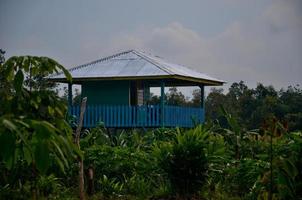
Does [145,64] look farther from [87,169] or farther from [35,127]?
[35,127]

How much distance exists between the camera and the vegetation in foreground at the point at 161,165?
273 cm

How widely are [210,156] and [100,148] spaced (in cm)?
205

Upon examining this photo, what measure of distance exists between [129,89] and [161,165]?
9488 millimetres

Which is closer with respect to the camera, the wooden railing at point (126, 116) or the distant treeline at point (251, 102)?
the wooden railing at point (126, 116)

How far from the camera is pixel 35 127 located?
169 cm

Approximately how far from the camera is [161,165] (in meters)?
6.60

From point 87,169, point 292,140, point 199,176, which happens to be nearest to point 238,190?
point 199,176

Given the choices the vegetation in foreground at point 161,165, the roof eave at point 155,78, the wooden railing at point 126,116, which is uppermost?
the roof eave at point 155,78

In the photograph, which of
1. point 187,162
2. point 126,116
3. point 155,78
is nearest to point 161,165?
point 187,162

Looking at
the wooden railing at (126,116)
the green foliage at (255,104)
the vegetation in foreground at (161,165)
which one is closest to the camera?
the vegetation in foreground at (161,165)

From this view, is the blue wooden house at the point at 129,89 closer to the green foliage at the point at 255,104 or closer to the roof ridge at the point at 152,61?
the roof ridge at the point at 152,61

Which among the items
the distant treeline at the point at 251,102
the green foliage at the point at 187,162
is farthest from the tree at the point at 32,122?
the distant treeline at the point at 251,102

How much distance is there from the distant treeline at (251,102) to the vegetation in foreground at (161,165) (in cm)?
1180

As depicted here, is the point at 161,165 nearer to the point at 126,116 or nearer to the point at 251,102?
the point at 126,116
